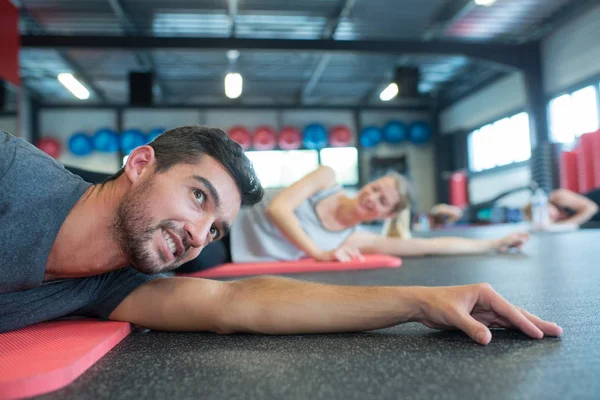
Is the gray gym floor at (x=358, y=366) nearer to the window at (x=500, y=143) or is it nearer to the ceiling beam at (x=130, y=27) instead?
the ceiling beam at (x=130, y=27)

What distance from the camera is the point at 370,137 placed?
9484 mm

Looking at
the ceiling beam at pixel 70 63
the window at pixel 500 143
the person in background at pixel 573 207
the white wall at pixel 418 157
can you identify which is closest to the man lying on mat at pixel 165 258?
the person in background at pixel 573 207

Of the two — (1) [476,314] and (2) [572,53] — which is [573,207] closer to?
(2) [572,53]

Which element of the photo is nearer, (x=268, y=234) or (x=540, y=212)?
(x=268, y=234)

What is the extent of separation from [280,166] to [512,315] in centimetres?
902

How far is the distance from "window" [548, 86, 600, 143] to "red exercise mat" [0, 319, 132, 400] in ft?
21.8

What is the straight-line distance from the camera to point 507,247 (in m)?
2.93

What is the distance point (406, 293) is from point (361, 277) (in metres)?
1.10

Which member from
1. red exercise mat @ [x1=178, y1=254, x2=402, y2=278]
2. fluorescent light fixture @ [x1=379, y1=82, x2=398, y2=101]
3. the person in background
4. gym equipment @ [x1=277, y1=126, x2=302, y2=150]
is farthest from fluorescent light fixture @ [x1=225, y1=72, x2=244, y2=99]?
red exercise mat @ [x1=178, y1=254, x2=402, y2=278]

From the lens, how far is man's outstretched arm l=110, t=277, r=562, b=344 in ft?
3.11

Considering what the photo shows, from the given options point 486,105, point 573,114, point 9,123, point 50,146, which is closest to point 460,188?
point 486,105

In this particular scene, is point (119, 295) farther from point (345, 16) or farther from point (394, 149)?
point (394, 149)

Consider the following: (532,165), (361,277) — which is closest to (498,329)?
(361,277)

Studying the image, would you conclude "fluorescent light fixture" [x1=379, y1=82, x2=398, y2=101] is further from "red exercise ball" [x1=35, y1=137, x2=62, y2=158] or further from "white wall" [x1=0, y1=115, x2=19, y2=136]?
"red exercise ball" [x1=35, y1=137, x2=62, y2=158]
